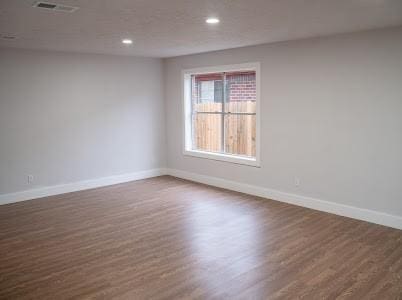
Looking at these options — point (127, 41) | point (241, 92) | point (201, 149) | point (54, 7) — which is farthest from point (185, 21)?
point (201, 149)

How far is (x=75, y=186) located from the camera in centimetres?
634

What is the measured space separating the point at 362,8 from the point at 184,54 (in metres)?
3.74

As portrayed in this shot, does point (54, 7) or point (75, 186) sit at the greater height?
point (54, 7)

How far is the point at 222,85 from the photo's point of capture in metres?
6.57

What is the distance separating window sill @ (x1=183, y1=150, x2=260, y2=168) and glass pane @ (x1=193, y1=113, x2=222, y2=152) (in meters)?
0.20

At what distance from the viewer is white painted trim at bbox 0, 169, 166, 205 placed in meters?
5.72

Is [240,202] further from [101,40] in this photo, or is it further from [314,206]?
[101,40]

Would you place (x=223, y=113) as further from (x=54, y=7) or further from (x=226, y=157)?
(x=54, y=7)

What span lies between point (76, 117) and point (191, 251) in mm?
3472

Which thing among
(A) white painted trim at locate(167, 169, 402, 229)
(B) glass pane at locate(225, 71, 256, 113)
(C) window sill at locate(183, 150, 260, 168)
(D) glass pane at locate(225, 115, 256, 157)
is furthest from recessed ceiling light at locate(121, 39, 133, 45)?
(A) white painted trim at locate(167, 169, 402, 229)

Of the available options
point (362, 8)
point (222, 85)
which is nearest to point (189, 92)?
point (222, 85)

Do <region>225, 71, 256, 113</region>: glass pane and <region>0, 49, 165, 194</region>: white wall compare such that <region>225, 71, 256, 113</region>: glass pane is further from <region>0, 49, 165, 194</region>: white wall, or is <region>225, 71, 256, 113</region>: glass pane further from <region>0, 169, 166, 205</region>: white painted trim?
<region>0, 169, 166, 205</region>: white painted trim

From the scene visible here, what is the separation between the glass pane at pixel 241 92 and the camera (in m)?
6.04

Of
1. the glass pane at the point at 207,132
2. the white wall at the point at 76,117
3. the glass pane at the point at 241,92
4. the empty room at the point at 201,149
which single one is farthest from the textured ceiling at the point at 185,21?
the glass pane at the point at 207,132
